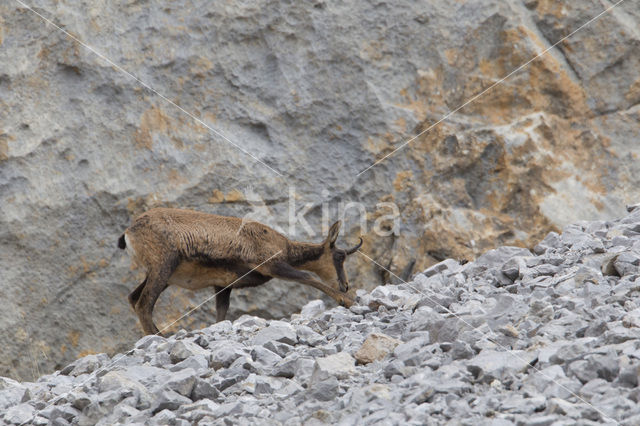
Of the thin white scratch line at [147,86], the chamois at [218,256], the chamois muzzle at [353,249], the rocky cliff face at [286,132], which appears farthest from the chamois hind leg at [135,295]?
the chamois muzzle at [353,249]

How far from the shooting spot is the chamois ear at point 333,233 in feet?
29.8

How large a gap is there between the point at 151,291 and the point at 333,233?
6.88 feet

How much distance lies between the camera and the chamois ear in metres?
9.08

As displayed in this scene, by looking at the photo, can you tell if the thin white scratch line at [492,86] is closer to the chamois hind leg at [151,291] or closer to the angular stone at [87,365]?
the chamois hind leg at [151,291]

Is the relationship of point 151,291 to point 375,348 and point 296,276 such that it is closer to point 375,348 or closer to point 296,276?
point 296,276

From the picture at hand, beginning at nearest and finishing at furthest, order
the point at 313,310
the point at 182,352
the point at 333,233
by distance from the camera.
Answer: the point at 182,352 → the point at 313,310 → the point at 333,233

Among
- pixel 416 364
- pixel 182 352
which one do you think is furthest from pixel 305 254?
pixel 416 364

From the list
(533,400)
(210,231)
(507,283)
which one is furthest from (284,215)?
(533,400)

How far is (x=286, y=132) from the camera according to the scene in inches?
378

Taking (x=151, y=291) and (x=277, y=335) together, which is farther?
(x=151, y=291)

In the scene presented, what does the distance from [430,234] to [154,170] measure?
3.11 m

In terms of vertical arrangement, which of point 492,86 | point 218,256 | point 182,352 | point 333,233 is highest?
point 492,86

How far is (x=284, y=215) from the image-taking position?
31.4ft

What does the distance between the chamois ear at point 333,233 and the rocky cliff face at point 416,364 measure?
94.0 inches
